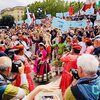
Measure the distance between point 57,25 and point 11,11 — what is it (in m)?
154

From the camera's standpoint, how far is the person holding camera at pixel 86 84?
11.5 feet

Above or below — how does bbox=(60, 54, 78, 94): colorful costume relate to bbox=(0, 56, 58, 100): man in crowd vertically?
below

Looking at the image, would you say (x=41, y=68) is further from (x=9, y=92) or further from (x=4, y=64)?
(x=9, y=92)

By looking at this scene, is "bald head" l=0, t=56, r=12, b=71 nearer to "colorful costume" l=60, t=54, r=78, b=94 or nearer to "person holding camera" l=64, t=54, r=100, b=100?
"person holding camera" l=64, t=54, r=100, b=100

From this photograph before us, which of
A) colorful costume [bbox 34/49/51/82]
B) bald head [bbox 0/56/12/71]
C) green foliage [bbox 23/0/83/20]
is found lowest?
green foliage [bbox 23/0/83/20]

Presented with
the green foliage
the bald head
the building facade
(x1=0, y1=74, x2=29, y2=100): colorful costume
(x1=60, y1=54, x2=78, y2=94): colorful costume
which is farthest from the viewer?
the building facade

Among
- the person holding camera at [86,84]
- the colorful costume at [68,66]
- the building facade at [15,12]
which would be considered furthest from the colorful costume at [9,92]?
the building facade at [15,12]

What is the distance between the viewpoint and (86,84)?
3.55m

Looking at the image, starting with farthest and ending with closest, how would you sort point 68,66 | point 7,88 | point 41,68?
point 41,68
point 68,66
point 7,88

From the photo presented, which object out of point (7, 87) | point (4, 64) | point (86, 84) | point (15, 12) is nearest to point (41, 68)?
point (4, 64)

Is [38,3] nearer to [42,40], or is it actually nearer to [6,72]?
[42,40]

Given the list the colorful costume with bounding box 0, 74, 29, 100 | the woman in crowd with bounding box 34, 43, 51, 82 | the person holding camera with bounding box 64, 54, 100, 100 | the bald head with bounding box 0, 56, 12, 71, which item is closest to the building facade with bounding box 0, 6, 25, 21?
the woman in crowd with bounding box 34, 43, 51, 82

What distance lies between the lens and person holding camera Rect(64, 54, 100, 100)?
350 cm

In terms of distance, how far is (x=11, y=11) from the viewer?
167 meters
